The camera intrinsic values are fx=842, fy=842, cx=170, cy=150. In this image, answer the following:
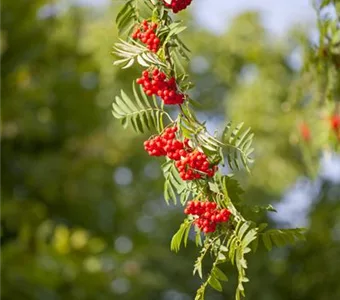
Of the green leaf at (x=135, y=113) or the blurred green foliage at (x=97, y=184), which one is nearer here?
the green leaf at (x=135, y=113)

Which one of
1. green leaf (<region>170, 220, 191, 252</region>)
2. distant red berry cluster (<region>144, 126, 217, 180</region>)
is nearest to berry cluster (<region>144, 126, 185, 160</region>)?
distant red berry cluster (<region>144, 126, 217, 180</region>)

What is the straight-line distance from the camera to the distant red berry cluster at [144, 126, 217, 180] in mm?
1271

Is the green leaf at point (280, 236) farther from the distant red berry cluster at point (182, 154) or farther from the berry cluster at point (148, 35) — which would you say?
the berry cluster at point (148, 35)

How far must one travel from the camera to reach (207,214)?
1254 millimetres

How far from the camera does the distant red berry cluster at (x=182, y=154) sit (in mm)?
1271

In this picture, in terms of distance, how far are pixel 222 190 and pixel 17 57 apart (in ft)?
27.3

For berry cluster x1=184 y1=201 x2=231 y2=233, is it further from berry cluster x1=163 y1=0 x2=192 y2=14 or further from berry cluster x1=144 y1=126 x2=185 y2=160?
berry cluster x1=163 y1=0 x2=192 y2=14

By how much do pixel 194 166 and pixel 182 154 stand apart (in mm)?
31

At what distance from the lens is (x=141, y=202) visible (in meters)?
12.7

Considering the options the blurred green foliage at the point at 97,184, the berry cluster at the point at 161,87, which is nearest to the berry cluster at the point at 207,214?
the berry cluster at the point at 161,87

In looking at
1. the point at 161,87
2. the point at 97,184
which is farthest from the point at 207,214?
the point at 97,184

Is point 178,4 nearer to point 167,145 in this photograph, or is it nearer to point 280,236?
point 167,145

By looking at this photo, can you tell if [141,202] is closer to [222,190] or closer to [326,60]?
[326,60]

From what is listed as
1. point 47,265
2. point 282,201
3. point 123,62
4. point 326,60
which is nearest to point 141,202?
point 282,201
